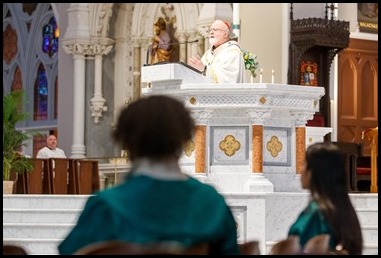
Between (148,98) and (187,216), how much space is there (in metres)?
0.36

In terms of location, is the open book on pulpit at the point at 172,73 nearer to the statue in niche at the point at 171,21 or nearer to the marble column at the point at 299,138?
the marble column at the point at 299,138

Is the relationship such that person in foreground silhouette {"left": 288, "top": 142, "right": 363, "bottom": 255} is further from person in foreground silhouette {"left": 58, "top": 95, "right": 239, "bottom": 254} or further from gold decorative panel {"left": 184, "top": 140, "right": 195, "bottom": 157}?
gold decorative panel {"left": 184, "top": 140, "right": 195, "bottom": 157}

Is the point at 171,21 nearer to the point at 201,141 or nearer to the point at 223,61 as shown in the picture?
the point at 223,61

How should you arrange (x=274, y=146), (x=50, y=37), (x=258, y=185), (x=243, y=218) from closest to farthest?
(x=243, y=218) → (x=258, y=185) → (x=274, y=146) → (x=50, y=37)

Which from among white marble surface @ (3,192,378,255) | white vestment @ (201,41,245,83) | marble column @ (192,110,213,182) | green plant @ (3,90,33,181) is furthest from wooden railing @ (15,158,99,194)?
marble column @ (192,110,213,182)

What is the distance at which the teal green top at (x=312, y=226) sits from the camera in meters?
3.89

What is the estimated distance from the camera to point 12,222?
9688mm

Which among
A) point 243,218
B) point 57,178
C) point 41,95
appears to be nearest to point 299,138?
point 243,218

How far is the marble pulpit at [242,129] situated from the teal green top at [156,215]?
630 centimetres

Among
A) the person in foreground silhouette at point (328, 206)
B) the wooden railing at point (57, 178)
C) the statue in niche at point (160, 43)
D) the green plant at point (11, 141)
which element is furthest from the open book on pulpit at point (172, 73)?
the statue in niche at point (160, 43)

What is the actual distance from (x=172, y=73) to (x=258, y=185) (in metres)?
1.24

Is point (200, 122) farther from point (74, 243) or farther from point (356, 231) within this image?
point (74, 243)

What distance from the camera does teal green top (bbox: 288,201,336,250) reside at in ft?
12.8

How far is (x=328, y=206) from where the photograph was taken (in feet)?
13.0
